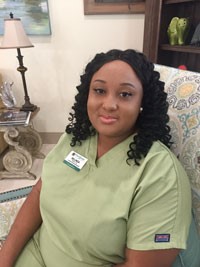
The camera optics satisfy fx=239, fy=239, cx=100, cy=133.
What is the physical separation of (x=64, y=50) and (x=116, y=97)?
5.98ft

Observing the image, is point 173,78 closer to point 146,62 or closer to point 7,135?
point 146,62

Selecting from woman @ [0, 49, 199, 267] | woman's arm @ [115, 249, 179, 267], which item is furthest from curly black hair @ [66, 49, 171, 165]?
woman's arm @ [115, 249, 179, 267]

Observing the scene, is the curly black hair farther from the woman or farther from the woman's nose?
the woman's nose

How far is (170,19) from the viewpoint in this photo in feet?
6.40

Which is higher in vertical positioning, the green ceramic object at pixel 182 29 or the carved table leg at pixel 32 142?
the green ceramic object at pixel 182 29

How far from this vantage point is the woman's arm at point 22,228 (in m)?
0.85

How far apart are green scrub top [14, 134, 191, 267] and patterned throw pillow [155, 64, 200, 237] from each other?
0.34ft

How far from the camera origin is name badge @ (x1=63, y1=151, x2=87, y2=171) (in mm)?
806

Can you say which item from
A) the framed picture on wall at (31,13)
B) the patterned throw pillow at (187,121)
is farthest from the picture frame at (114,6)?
the patterned throw pillow at (187,121)

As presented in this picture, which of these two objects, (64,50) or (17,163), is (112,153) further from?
(64,50)

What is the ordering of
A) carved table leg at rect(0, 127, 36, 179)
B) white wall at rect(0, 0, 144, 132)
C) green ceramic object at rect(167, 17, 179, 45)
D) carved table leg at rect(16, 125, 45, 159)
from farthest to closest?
1. carved table leg at rect(16, 125, 45, 159)
2. white wall at rect(0, 0, 144, 132)
3. carved table leg at rect(0, 127, 36, 179)
4. green ceramic object at rect(167, 17, 179, 45)

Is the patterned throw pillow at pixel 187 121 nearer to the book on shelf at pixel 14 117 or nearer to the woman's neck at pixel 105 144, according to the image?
the woman's neck at pixel 105 144

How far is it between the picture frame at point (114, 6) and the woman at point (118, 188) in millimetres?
1607

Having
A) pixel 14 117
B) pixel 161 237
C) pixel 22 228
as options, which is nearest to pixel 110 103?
pixel 161 237
